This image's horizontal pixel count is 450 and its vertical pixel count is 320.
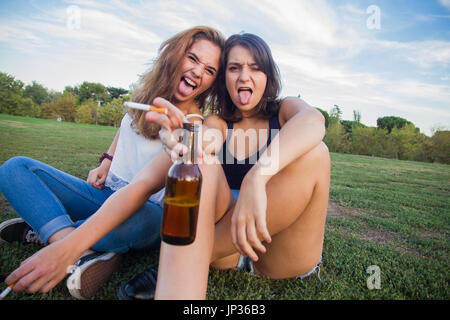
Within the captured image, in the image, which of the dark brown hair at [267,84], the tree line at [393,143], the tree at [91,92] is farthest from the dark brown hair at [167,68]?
the tree at [91,92]

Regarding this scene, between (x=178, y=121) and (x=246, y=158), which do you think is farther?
(x=246, y=158)

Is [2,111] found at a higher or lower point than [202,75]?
higher

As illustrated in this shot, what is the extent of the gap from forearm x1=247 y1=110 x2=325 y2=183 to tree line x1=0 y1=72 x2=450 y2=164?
45.5 ft

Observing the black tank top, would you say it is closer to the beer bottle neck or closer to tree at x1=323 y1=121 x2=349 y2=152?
the beer bottle neck

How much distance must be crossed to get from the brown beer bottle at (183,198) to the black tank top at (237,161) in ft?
3.55

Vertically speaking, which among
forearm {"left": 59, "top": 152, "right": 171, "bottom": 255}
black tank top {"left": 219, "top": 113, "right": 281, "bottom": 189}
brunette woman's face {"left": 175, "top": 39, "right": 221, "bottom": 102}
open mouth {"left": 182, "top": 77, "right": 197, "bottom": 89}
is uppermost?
brunette woman's face {"left": 175, "top": 39, "right": 221, "bottom": 102}

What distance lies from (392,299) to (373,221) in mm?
2230

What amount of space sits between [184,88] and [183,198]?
1.47 metres

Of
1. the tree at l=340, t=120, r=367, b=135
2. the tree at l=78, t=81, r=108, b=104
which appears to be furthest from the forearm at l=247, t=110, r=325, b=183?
the tree at l=78, t=81, r=108, b=104

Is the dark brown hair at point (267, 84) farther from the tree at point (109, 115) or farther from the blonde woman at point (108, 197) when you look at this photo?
the tree at point (109, 115)

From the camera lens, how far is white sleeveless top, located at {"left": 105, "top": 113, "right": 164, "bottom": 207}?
226 cm
